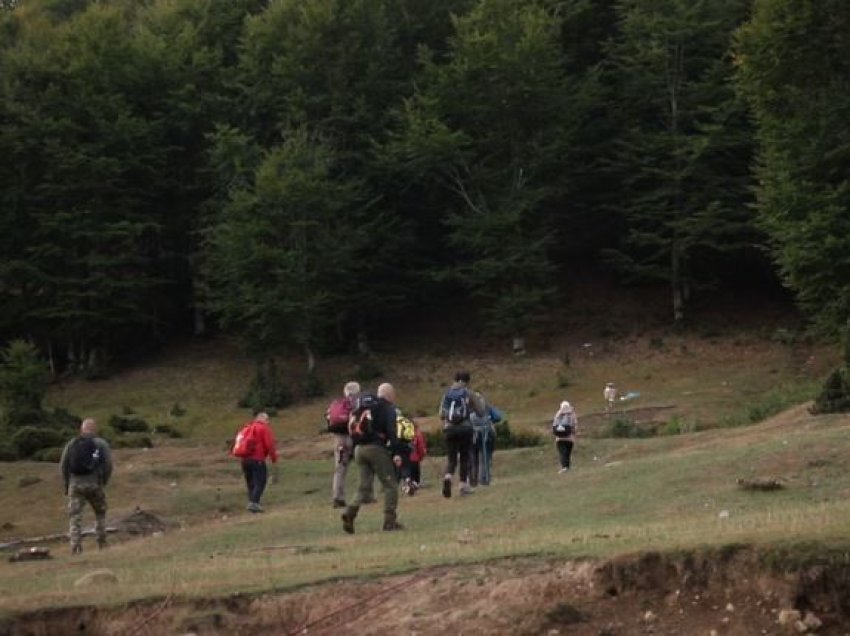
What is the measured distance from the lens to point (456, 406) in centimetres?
2255

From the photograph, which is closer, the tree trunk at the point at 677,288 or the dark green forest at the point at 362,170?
the dark green forest at the point at 362,170

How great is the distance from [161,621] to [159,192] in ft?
182

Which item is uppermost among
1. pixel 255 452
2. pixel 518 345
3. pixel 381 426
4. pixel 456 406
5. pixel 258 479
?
pixel 518 345

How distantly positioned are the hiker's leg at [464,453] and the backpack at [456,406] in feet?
1.16

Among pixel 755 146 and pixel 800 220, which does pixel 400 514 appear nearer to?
pixel 800 220

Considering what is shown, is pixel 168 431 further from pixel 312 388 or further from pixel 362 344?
pixel 362 344

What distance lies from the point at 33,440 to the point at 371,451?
2172 centimetres

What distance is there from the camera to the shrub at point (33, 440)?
3662 centimetres

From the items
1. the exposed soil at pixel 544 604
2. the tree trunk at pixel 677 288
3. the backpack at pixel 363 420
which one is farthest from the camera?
the tree trunk at pixel 677 288

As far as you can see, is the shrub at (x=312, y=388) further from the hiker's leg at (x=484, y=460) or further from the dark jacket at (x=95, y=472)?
the dark jacket at (x=95, y=472)

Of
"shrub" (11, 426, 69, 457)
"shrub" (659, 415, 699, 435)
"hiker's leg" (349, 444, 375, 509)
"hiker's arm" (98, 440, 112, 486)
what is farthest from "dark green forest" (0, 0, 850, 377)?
"hiker's leg" (349, 444, 375, 509)

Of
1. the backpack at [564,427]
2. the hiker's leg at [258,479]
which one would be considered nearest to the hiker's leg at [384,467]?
the hiker's leg at [258,479]

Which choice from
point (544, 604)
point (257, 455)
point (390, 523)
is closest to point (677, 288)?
point (257, 455)

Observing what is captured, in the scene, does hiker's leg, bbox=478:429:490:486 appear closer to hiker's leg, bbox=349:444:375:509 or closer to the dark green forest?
hiker's leg, bbox=349:444:375:509
